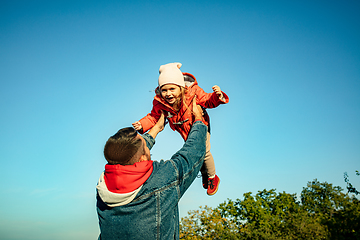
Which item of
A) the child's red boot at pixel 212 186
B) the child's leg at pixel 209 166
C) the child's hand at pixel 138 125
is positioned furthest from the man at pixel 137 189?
the child's red boot at pixel 212 186

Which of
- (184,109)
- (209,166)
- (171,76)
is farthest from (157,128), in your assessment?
(209,166)

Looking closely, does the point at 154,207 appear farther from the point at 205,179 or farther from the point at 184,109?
the point at 205,179

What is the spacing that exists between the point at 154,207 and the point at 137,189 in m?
0.20

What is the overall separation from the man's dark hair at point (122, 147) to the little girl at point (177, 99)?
1.98 m

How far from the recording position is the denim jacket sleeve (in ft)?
7.00

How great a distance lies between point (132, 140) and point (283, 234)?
27.5 meters

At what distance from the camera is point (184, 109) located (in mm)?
4172

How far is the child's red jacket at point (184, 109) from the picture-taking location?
4160 millimetres

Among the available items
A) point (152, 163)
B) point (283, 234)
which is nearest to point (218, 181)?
point (152, 163)

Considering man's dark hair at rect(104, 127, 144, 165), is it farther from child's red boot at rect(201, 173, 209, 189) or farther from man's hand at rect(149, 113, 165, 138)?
child's red boot at rect(201, 173, 209, 189)

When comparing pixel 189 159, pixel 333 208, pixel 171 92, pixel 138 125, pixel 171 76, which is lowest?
pixel 189 159

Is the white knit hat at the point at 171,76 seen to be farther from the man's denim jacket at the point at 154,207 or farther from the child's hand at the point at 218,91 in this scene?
the man's denim jacket at the point at 154,207

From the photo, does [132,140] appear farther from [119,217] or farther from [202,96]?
[202,96]

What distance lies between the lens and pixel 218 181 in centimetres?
530
